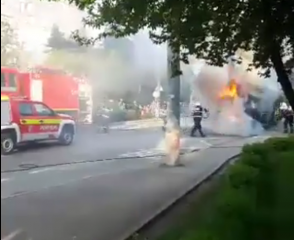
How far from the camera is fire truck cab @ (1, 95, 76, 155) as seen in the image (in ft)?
5.50

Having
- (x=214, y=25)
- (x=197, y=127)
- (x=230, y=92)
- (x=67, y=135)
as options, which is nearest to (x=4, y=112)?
(x=67, y=135)

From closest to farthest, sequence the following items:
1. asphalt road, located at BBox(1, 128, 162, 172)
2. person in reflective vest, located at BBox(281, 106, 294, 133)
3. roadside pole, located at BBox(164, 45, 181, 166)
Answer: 1. asphalt road, located at BBox(1, 128, 162, 172)
2. roadside pole, located at BBox(164, 45, 181, 166)
3. person in reflective vest, located at BBox(281, 106, 294, 133)

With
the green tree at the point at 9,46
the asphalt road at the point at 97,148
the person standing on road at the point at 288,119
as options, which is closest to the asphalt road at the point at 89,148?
the asphalt road at the point at 97,148

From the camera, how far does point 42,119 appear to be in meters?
2.44

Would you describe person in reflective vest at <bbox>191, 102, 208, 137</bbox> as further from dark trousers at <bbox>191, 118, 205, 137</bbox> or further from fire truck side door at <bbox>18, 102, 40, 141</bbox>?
fire truck side door at <bbox>18, 102, 40, 141</bbox>

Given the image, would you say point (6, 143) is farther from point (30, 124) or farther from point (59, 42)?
point (59, 42)

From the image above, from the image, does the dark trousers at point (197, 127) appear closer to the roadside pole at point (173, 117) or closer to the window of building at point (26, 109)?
the roadside pole at point (173, 117)

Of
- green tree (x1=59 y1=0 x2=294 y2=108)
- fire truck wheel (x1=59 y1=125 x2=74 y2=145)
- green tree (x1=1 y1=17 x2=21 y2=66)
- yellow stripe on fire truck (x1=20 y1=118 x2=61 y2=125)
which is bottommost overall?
fire truck wheel (x1=59 y1=125 x2=74 y2=145)

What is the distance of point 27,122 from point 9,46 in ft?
1.88

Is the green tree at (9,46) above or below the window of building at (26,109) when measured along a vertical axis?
above

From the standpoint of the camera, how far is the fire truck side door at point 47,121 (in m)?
2.37

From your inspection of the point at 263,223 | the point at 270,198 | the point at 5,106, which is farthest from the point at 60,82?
the point at 270,198

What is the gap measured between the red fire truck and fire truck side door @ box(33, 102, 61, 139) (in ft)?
0.09

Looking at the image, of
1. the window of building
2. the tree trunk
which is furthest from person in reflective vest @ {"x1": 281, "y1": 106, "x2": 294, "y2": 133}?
the window of building
